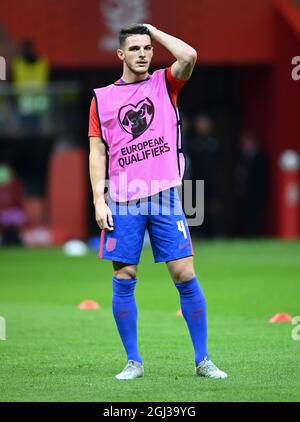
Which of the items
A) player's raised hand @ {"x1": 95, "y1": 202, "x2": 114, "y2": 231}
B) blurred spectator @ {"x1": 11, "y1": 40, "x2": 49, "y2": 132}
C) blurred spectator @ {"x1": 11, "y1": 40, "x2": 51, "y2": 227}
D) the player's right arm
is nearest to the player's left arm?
the player's right arm

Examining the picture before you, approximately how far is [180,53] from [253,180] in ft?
58.3

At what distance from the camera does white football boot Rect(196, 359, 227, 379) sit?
7926 millimetres

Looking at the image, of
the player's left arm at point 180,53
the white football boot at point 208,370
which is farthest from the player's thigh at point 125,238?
the player's left arm at point 180,53

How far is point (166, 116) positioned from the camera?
26.8 feet

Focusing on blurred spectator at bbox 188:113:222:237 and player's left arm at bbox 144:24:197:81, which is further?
blurred spectator at bbox 188:113:222:237

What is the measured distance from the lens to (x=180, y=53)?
7.89 m

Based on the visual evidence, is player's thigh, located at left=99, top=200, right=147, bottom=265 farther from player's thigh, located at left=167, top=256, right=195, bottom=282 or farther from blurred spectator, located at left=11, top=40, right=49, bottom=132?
blurred spectator, located at left=11, top=40, right=49, bottom=132

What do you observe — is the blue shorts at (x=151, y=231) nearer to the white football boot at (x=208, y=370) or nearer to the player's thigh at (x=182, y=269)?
the player's thigh at (x=182, y=269)

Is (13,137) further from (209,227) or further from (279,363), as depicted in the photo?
(279,363)

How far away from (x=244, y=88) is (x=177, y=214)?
19356 mm

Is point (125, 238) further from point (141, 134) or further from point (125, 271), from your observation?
point (141, 134)

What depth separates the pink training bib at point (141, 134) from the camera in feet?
26.7

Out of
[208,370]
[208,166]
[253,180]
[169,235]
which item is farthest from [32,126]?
[208,370]

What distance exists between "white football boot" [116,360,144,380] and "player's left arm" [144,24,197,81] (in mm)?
1995
